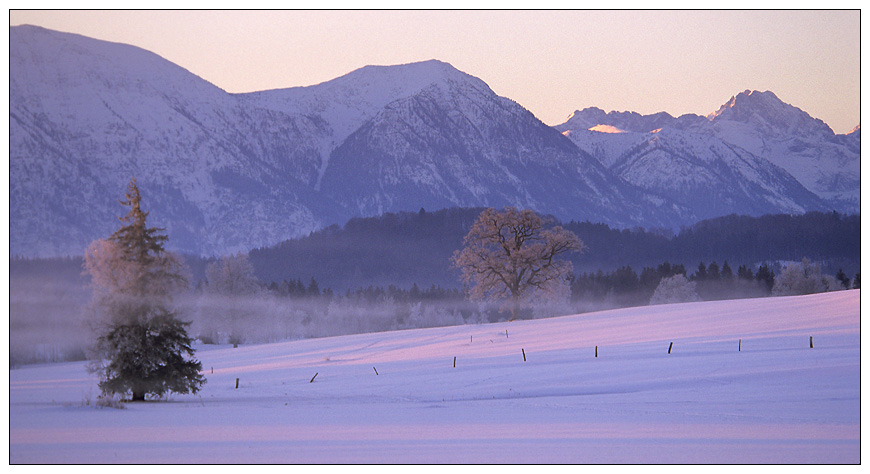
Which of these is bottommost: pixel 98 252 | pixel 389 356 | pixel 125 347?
pixel 389 356

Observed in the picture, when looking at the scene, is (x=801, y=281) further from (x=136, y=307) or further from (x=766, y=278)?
(x=136, y=307)

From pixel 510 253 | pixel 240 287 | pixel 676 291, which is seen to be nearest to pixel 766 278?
pixel 676 291

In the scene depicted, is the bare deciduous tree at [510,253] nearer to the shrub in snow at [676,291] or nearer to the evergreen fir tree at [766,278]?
the shrub in snow at [676,291]

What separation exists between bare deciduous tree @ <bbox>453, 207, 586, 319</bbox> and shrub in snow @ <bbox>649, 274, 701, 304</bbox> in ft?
157

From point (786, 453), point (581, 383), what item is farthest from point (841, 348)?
point (786, 453)

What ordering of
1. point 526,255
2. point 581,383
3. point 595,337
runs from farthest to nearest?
point 526,255 < point 595,337 < point 581,383

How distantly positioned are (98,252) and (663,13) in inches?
952

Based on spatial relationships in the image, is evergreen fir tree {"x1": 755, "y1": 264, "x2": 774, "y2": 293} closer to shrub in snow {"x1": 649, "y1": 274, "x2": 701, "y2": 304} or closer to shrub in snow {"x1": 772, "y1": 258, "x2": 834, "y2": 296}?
shrub in snow {"x1": 772, "y1": 258, "x2": 834, "y2": 296}

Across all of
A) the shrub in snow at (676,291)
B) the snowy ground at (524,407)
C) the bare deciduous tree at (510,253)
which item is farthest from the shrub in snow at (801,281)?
the snowy ground at (524,407)

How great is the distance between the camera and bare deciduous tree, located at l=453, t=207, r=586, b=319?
66.1 meters

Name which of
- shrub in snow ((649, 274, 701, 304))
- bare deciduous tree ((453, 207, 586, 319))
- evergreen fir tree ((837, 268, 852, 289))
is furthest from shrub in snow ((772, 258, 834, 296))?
bare deciduous tree ((453, 207, 586, 319))

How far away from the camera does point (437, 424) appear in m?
26.7

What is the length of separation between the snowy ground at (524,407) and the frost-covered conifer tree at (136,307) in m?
1.36
